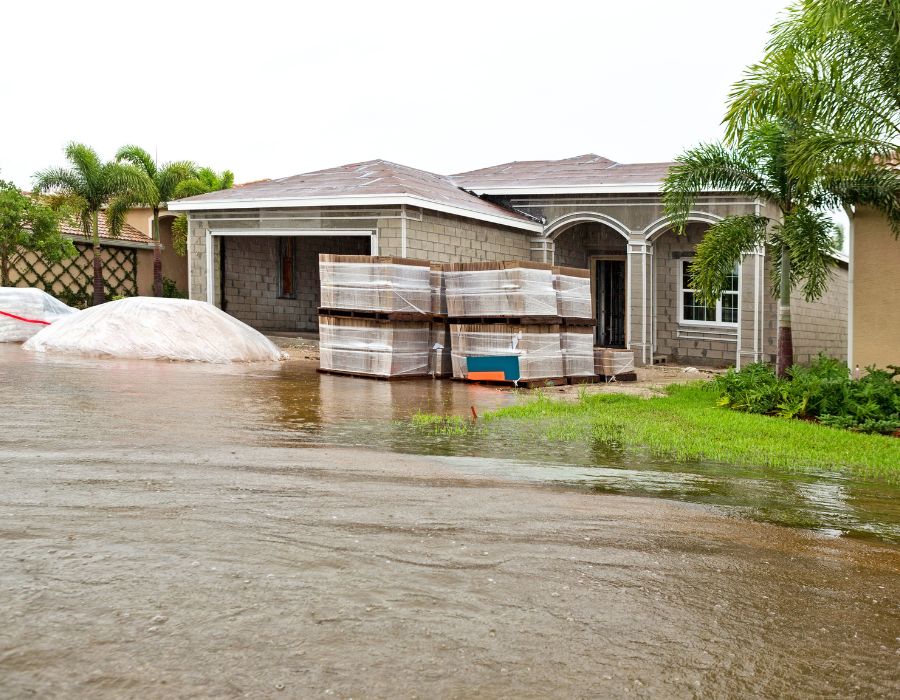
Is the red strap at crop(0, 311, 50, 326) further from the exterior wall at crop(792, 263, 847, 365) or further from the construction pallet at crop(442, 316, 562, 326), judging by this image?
the exterior wall at crop(792, 263, 847, 365)

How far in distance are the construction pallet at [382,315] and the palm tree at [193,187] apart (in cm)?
1516

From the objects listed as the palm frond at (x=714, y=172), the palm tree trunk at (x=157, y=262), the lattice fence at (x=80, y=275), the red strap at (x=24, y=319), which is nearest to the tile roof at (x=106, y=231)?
the lattice fence at (x=80, y=275)

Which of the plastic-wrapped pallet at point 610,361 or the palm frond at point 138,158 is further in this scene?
the palm frond at point 138,158

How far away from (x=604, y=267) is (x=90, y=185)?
17215 mm

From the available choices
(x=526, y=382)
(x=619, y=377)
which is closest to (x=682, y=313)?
(x=619, y=377)

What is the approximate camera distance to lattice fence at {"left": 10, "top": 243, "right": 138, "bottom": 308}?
1069 inches

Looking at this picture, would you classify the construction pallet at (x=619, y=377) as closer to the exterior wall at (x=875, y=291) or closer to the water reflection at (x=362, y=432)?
the water reflection at (x=362, y=432)

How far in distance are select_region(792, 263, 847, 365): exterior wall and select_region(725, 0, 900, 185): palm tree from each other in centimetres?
844

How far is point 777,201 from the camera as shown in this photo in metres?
15.9

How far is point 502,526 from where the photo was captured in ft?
19.0

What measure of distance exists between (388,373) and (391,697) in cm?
1229

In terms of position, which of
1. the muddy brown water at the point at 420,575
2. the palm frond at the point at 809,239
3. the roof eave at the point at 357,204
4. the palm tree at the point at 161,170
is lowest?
the muddy brown water at the point at 420,575

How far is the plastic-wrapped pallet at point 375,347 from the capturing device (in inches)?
622

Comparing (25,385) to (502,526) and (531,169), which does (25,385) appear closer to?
(502,526)
